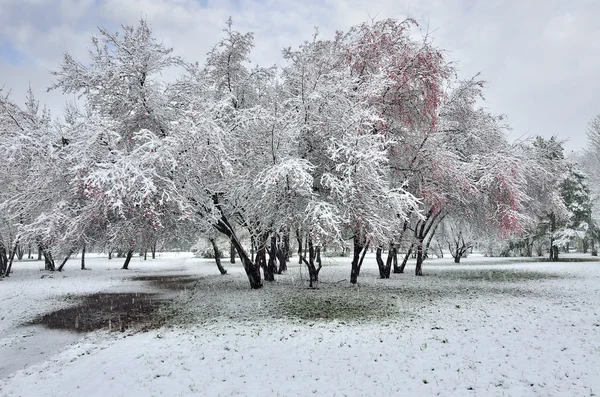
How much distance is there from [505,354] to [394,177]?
38.7 ft

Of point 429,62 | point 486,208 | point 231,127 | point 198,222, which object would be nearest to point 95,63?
point 231,127

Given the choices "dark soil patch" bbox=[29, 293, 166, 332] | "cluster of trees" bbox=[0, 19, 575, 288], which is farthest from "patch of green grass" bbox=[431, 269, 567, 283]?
"dark soil patch" bbox=[29, 293, 166, 332]

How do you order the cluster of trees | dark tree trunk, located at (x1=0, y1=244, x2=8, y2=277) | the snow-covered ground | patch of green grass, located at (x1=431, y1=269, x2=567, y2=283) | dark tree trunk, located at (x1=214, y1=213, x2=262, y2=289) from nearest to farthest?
the snow-covered ground, the cluster of trees, dark tree trunk, located at (x1=214, y1=213, x2=262, y2=289), patch of green grass, located at (x1=431, y1=269, x2=567, y2=283), dark tree trunk, located at (x1=0, y1=244, x2=8, y2=277)

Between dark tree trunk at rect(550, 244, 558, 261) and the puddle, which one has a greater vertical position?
dark tree trunk at rect(550, 244, 558, 261)

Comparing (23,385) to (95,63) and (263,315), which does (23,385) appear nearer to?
(263,315)

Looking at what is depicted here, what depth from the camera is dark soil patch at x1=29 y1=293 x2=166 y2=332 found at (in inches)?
451

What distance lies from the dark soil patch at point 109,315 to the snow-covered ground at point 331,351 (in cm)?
65

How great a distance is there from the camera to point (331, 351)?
7887mm

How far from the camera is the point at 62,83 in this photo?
14.9 metres

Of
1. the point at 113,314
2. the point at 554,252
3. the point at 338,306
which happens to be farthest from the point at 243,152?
the point at 554,252

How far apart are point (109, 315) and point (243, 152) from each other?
762cm

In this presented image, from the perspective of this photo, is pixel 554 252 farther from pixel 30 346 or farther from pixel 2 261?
pixel 2 261

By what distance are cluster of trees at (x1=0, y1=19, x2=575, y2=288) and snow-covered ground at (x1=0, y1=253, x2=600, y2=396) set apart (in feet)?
9.98

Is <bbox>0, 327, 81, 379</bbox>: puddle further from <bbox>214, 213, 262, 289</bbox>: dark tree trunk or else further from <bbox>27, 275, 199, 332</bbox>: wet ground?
<bbox>214, 213, 262, 289</bbox>: dark tree trunk
